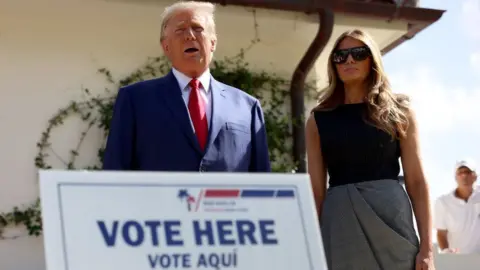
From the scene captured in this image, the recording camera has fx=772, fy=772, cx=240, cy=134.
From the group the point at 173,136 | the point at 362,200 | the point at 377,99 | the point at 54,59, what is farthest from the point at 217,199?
the point at 54,59

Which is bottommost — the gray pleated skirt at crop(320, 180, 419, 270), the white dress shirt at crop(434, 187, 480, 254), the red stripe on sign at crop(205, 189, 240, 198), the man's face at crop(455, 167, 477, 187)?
the white dress shirt at crop(434, 187, 480, 254)

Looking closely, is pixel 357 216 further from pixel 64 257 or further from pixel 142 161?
pixel 64 257

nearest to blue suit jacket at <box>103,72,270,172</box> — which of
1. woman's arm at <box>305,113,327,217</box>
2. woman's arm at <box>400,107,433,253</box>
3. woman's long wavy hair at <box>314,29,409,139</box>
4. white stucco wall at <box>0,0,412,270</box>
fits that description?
woman's arm at <box>305,113,327,217</box>

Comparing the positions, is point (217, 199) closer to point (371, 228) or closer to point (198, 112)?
point (198, 112)

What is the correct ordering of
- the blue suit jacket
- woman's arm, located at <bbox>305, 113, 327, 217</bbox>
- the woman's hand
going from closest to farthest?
the blue suit jacket < the woman's hand < woman's arm, located at <bbox>305, 113, 327, 217</bbox>

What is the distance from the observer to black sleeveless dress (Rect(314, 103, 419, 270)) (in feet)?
9.66

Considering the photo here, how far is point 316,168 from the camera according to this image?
3125 mm

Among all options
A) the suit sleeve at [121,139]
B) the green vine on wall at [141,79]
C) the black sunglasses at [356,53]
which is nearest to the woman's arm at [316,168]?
the black sunglasses at [356,53]

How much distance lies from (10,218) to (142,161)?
3.74m

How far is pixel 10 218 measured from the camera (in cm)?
607

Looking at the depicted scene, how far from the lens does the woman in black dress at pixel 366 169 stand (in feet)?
9.69

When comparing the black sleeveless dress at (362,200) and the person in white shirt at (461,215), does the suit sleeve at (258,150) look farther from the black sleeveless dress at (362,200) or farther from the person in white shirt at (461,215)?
the person in white shirt at (461,215)

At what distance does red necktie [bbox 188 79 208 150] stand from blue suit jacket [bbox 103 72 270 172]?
0.11 feet

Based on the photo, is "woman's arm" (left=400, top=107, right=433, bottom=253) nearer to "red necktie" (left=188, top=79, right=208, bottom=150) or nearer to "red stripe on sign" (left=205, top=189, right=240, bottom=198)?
"red necktie" (left=188, top=79, right=208, bottom=150)
